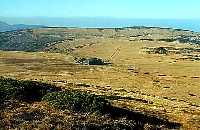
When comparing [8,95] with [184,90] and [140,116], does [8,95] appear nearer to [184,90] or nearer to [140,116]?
[140,116]

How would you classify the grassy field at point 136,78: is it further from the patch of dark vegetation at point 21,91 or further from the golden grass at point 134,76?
the patch of dark vegetation at point 21,91

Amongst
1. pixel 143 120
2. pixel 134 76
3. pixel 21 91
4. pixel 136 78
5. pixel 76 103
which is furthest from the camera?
pixel 134 76

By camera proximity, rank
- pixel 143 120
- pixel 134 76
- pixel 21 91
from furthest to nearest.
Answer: pixel 134 76 < pixel 21 91 < pixel 143 120

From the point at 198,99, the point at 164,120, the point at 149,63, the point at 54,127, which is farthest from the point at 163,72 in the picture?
the point at 54,127

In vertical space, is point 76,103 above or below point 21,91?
below

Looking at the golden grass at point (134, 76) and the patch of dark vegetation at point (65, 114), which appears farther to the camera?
the golden grass at point (134, 76)

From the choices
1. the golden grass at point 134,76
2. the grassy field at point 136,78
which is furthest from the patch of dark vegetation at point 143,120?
the golden grass at point 134,76

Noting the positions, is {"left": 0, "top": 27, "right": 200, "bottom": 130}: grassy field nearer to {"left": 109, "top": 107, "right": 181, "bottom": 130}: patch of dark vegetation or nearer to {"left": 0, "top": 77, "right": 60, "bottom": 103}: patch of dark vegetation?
{"left": 109, "top": 107, "right": 181, "bottom": 130}: patch of dark vegetation

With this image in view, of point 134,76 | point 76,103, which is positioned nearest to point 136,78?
point 134,76

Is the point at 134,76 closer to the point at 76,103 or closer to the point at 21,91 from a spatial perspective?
the point at 21,91

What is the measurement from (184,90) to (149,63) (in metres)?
78.4

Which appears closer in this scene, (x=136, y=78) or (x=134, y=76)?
(x=136, y=78)

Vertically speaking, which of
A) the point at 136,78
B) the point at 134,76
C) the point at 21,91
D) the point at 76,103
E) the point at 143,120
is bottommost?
the point at 134,76

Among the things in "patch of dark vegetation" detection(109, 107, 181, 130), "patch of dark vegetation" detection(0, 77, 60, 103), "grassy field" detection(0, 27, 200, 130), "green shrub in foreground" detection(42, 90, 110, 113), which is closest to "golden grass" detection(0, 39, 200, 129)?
"grassy field" detection(0, 27, 200, 130)
